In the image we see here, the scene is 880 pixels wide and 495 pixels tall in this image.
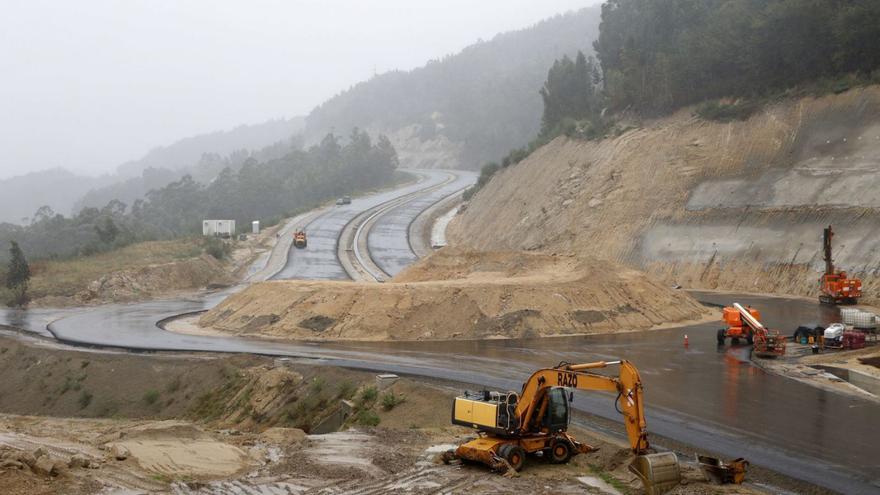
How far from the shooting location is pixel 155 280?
204 feet

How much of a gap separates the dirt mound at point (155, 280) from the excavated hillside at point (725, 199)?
934 inches

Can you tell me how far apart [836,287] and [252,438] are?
113 feet

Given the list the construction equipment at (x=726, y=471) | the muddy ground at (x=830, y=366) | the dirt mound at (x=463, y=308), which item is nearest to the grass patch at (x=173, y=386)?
the dirt mound at (x=463, y=308)

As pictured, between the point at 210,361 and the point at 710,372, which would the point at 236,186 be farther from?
the point at 710,372

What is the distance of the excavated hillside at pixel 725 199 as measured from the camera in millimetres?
51188

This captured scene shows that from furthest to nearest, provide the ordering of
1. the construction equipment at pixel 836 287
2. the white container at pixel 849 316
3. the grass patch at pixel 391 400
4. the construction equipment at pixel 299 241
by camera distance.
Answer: the construction equipment at pixel 299 241 → the construction equipment at pixel 836 287 → the white container at pixel 849 316 → the grass patch at pixel 391 400

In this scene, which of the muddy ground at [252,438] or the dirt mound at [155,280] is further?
the dirt mound at [155,280]

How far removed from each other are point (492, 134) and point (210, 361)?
135 m

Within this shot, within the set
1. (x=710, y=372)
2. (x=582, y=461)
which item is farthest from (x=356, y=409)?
(x=710, y=372)

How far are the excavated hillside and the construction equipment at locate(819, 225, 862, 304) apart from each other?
73.6 inches

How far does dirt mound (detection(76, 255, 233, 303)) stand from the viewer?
2309 inches

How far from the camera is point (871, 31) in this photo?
5772cm

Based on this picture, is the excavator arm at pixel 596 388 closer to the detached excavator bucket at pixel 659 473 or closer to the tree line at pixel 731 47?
the detached excavator bucket at pixel 659 473

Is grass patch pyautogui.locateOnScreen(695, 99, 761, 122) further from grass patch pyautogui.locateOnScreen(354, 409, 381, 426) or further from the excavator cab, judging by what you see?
the excavator cab
